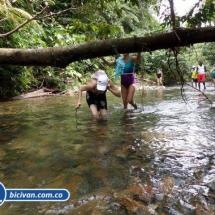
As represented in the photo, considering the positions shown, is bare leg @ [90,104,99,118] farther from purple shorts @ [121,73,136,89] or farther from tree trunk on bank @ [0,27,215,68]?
tree trunk on bank @ [0,27,215,68]

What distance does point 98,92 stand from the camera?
6.39 m

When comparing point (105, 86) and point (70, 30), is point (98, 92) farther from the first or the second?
point (70, 30)

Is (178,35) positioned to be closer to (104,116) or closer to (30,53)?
(30,53)

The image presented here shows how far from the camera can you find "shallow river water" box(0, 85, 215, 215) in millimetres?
2283

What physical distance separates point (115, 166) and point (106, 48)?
67.0 inches

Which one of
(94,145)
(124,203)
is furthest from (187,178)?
(94,145)

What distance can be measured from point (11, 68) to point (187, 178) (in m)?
9.77

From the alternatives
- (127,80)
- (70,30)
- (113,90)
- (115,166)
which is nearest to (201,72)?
(127,80)

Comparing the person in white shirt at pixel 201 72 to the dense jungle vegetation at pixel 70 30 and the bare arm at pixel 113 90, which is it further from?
the bare arm at pixel 113 90

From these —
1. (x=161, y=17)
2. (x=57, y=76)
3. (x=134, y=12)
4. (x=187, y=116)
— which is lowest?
(x=187, y=116)

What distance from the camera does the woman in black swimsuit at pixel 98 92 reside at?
6121 millimetres

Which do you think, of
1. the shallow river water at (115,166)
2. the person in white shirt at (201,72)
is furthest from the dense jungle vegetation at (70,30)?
the person in white shirt at (201,72)

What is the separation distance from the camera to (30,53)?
4.23m

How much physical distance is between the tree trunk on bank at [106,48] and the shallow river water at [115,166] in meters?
1.31
